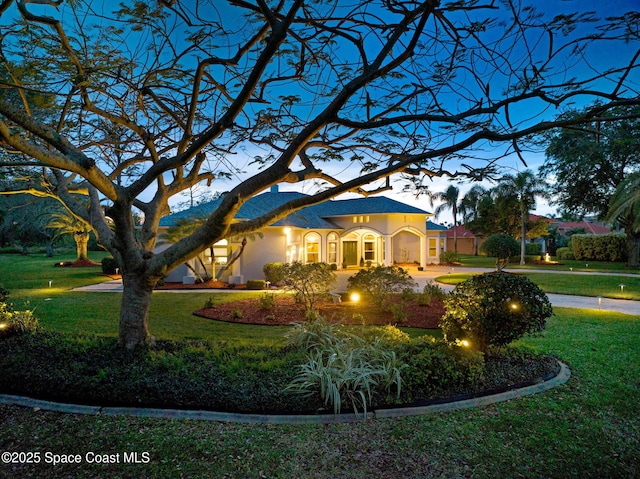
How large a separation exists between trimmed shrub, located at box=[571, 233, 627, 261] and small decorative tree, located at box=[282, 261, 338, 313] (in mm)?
33141

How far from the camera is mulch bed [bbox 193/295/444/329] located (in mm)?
9734

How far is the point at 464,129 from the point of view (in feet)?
17.0

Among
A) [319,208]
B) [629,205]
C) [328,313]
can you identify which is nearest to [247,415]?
[328,313]

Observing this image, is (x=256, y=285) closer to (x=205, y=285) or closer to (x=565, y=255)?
(x=205, y=285)

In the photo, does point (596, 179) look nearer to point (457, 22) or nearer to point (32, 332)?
point (457, 22)

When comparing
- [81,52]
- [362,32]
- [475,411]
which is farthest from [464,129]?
[81,52]

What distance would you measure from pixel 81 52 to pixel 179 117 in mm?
1756

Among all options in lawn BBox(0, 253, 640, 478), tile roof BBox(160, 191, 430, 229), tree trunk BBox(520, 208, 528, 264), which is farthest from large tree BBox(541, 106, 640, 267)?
lawn BBox(0, 253, 640, 478)

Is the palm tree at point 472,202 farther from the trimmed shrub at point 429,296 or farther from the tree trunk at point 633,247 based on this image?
the trimmed shrub at point 429,296

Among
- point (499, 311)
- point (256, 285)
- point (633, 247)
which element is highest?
point (633, 247)

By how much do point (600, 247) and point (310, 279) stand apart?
3417 cm

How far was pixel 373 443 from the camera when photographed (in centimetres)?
359

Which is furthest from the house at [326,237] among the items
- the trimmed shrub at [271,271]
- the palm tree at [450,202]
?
the palm tree at [450,202]

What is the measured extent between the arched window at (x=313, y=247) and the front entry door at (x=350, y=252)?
431 cm
